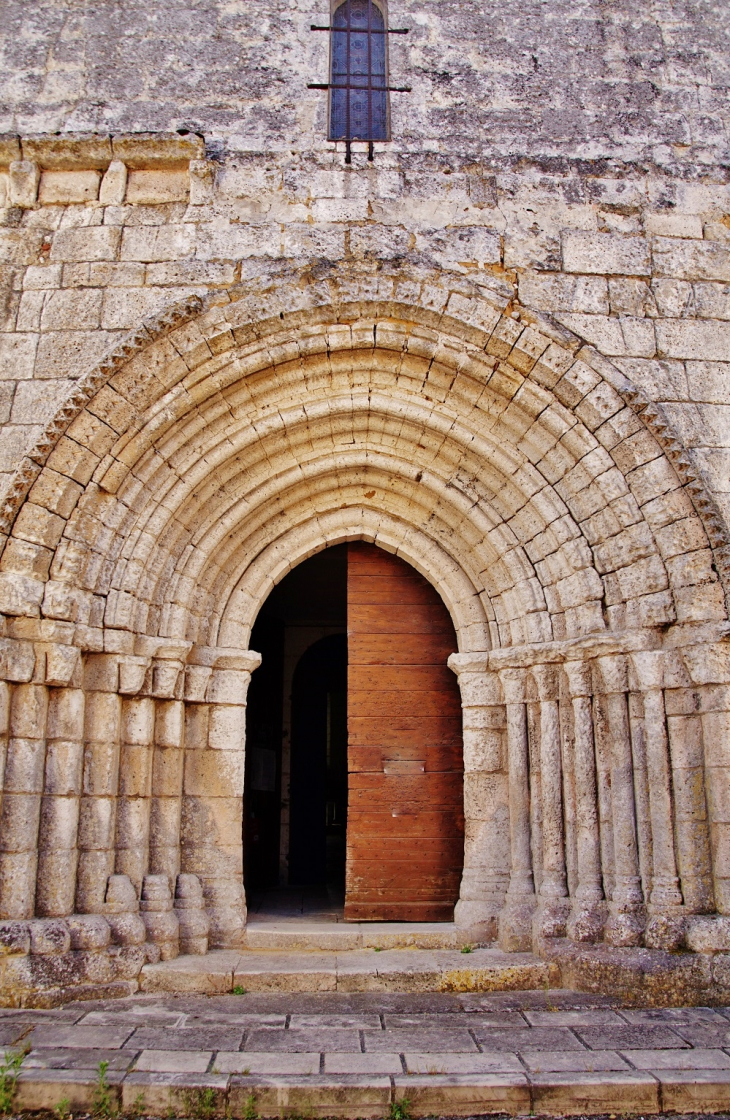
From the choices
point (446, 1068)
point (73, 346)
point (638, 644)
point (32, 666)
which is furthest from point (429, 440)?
point (446, 1068)

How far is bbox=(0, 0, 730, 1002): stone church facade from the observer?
432 cm

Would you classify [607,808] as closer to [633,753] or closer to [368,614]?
[633,753]

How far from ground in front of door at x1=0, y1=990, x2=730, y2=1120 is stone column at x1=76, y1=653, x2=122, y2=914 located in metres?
0.59

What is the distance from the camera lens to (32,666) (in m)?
4.20

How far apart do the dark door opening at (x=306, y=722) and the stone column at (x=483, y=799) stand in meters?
2.54

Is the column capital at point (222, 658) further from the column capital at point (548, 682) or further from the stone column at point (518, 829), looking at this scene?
the column capital at point (548, 682)

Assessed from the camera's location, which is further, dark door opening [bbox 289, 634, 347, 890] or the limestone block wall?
dark door opening [bbox 289, 634, 347, 890]

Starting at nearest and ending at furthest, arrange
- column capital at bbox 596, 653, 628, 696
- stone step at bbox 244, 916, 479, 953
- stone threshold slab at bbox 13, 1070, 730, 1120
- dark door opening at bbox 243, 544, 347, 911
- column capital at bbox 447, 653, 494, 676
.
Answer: stone threshold slab at bbox 13, 1070, 730, 1120, column capital at bbox 596, 653, 628, 696, stone step at bbox 244, 916, 479, 953, column capital at bbox 447, 653, 494, 676, dark door opening at bbox 243, 544, 347, 911

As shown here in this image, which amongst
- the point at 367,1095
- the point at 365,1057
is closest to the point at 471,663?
the point at 365,1057

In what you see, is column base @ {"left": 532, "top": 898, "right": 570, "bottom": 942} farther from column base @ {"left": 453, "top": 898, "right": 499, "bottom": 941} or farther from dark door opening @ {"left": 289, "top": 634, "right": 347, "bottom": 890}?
dark door opening @ {"left": 289, "top": 634, "right": 347, "bottom": 890}

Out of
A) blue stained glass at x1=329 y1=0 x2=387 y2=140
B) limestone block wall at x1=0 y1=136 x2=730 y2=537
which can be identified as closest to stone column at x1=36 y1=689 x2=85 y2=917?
limestone block wall at x1=0 y1=136 x2=730 y2=537

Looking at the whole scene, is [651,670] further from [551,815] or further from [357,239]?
[357,239]

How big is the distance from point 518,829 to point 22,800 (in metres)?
2.73

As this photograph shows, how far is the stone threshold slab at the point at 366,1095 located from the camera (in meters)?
3.00
